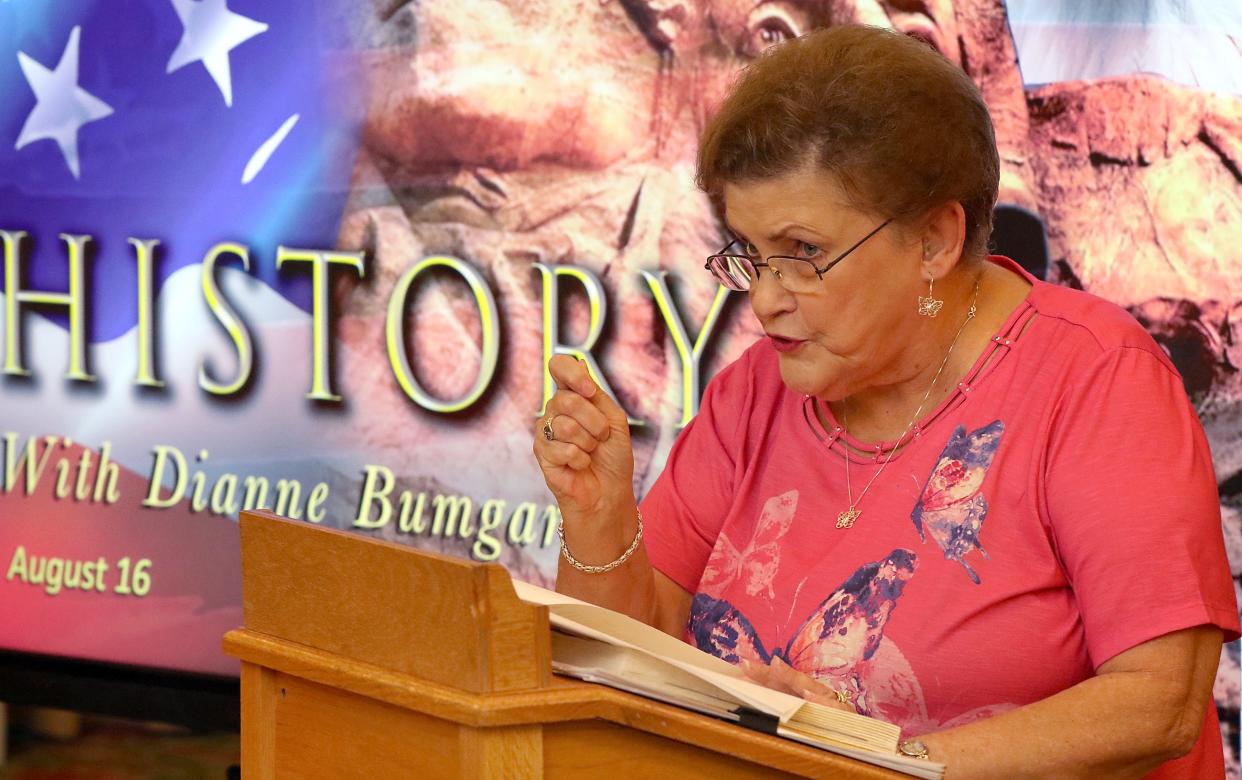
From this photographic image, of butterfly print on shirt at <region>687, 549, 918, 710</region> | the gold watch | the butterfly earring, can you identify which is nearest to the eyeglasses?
the butterfly earring

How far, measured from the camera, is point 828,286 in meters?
1.76

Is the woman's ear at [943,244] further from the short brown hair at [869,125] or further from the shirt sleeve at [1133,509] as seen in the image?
the shirt sleeve at [1133,509]

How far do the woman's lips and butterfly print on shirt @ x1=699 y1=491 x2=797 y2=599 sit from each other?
0.76ft

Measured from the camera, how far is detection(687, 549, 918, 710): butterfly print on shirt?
1761 millimetres

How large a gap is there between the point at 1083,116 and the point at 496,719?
1885 millimetres

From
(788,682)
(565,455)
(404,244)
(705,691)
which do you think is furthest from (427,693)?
(404,244)

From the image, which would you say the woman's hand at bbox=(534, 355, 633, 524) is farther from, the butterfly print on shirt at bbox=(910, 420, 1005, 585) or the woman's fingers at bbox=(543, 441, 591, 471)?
the butterfly print on shirt at bbox=(910, 420, 1005, 585)

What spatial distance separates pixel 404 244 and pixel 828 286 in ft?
5.10

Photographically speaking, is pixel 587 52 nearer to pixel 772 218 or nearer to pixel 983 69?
pixel 983 69

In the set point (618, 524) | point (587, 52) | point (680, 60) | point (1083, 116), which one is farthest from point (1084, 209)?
point (618, 524)

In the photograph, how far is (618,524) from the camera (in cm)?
193

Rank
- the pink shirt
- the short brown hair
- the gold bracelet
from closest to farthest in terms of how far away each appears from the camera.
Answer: the pink shirt, the short brown hair, the gold bracelet

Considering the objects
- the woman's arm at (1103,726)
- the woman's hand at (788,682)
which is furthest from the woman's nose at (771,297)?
the woman's arm at (1103,726)

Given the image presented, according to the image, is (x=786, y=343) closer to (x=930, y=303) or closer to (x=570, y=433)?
(x=930, y=303)
